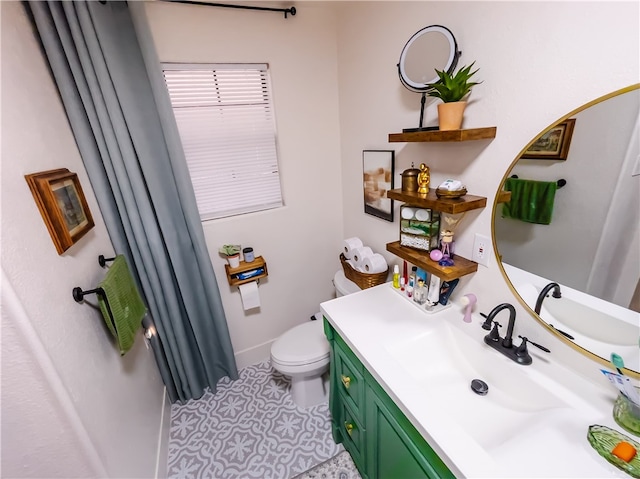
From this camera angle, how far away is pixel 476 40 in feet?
3.22

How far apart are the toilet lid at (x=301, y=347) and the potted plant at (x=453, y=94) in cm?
132

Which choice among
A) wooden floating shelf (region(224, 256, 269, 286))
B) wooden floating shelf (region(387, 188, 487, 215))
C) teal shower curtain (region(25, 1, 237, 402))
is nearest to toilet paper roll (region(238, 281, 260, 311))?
wooden floating shelf (region(224, 256, 269, 286))

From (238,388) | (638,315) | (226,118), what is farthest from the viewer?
(238,388)

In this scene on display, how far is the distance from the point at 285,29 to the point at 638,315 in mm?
1942

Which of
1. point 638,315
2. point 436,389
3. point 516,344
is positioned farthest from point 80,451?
point 638,315

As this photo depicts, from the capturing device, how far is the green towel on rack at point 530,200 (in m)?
0.88

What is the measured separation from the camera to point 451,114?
1.00m

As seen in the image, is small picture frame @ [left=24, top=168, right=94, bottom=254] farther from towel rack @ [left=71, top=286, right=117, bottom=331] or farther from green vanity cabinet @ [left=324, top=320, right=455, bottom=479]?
green vanity cabinet @ [left=324, top=320, right=455, bottom=479]

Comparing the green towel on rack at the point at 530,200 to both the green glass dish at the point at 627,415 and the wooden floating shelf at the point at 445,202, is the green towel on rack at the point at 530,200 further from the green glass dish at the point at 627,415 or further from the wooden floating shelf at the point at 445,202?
the green glass dish at the point at 627,415

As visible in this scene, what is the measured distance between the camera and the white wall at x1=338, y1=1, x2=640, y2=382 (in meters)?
0.72

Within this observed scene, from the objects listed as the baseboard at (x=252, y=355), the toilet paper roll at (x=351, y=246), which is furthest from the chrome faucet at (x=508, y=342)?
the baseboard at (x=252, y=355)

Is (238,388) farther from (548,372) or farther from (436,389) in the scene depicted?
(548,372)

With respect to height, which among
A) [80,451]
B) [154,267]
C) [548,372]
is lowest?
[80,451]

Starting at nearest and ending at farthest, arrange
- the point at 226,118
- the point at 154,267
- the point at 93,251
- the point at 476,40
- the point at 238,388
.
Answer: the point at 476,40 < the point at 93,251 < the point at 154,267 < the point at 226,118 < the point at 238,388
